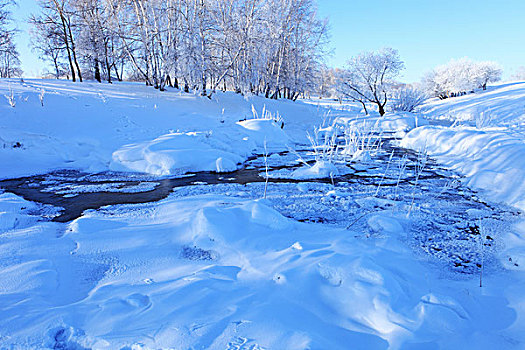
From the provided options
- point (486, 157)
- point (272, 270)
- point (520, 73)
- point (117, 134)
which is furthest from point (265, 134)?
point (520, 73)

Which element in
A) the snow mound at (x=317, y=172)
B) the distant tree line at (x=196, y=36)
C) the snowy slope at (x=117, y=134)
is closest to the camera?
the snow mound at (x=317, y=172)

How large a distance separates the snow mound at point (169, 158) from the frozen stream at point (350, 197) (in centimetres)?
30

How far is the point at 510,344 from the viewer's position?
4.50 feet

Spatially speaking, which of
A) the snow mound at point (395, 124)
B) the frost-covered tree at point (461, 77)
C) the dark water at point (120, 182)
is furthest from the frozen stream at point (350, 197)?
the frost-covered tree at point (461, 77)

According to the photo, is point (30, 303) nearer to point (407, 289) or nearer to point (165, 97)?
point (407, 289)

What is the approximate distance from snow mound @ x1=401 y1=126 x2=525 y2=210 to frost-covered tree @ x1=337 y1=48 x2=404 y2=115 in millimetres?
12648

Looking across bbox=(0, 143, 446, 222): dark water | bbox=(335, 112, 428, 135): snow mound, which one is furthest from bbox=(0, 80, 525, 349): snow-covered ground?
bbox=(335, 112, 428, 135): snow mound

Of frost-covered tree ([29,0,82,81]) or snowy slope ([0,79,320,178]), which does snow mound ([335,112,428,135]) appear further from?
frost-covered tree ([29,0,82,81])

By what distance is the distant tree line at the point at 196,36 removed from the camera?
40.5 ft

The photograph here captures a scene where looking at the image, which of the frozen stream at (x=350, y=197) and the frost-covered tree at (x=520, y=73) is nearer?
the frozen stream at (x=350, y=197)

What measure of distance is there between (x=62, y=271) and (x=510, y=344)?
2.63m

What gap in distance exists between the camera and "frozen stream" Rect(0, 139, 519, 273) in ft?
8.54

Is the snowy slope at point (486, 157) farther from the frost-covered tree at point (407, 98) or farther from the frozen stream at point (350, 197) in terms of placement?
the frost-covered tree at point (407, 98)

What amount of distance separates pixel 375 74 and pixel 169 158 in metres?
18.4
